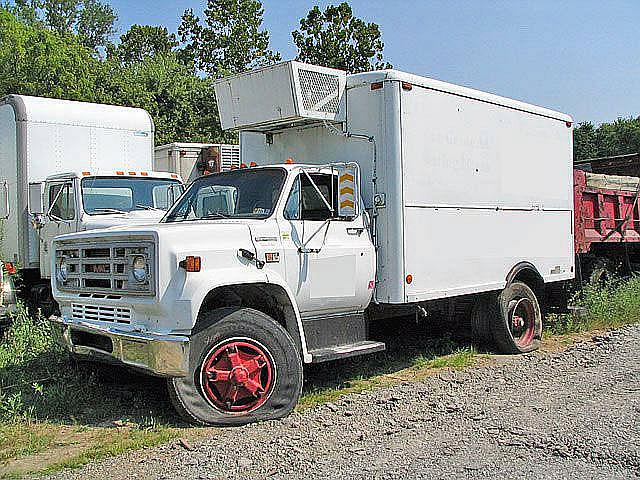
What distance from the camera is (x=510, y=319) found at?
9.12m

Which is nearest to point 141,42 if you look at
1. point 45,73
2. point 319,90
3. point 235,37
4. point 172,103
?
point 235,37

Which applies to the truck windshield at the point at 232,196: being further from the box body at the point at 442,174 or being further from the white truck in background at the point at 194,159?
the white truck in background at the point at 194,159

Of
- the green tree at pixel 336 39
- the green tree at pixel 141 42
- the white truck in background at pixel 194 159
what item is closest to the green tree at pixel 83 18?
the green tree at pixel 141 42

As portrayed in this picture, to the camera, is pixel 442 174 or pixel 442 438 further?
pixel 442 174

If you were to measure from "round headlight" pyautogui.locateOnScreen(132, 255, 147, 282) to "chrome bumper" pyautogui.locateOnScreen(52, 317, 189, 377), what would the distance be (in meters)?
0.44

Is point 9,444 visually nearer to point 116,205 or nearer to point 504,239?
point 116,205

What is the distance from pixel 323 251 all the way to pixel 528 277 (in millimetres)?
3826

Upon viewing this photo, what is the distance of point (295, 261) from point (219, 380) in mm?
1298

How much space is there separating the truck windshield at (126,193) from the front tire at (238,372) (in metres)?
4.20

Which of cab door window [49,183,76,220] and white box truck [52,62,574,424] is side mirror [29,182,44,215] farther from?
white box truck [52,62,574,424]

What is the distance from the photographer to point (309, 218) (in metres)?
7.03

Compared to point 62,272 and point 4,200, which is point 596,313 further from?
point 4,200

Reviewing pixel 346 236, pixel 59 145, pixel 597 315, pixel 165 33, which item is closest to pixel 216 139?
pixel 59 145

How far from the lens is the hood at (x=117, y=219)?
32.4 feet
